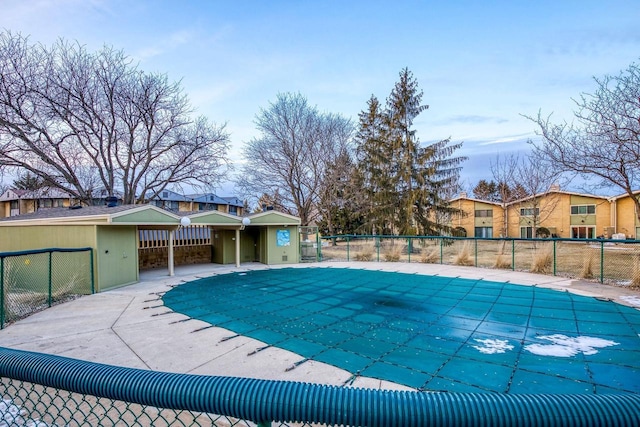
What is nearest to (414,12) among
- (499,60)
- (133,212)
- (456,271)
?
(499,60)

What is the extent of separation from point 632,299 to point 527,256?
29.3ft

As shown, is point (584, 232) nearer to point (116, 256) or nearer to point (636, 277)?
point (636, 277)

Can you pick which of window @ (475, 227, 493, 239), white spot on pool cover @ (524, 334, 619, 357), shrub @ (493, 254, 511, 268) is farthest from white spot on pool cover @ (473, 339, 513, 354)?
window @ (475, 227, 493, 239)

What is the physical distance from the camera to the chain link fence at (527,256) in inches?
401

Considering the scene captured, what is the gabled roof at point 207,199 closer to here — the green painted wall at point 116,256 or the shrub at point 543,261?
the green painted wall at point 116,256

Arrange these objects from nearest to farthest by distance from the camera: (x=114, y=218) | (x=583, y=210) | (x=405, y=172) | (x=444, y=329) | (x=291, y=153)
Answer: (x=444, y=329), (x=114, y=218), (x=405, y=172), (x=291, y=153), (x=583, y=210)

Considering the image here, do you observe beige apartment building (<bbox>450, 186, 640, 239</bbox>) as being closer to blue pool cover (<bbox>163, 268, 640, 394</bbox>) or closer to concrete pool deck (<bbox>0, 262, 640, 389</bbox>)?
blue pool cover (<bbox>163, 268, 640, 394</bbox>)

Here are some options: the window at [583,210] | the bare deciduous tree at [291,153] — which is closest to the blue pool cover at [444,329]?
the bare deciduous tree at [291,153]

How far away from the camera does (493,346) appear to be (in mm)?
4691

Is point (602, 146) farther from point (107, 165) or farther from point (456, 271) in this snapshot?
point (107, 165)

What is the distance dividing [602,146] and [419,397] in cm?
1046

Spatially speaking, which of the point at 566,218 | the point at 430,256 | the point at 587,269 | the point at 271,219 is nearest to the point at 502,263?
the point at 587,269

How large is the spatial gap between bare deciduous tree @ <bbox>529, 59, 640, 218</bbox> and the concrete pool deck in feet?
10.1

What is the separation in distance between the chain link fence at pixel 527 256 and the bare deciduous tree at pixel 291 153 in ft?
25.9
